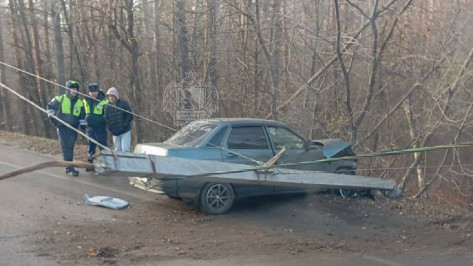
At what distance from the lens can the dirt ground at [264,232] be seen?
7218mm

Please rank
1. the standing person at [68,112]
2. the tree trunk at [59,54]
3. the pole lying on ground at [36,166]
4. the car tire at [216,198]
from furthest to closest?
the tree trunk at [59,54] < the standing person at [68,112] < the car tire at [216,198] < the pole lying on ground at [36,166]

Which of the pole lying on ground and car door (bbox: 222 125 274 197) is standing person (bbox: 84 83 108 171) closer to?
car door (bbox: 222 125 274 197)

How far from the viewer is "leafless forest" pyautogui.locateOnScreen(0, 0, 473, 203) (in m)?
14.7

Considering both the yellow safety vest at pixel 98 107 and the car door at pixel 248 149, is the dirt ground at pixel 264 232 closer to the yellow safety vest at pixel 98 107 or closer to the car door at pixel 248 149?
the car door at pixel 248 149

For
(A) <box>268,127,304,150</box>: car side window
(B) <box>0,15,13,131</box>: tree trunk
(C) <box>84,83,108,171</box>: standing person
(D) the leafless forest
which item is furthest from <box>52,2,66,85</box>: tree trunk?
(A) <box>268,127,304,150</box>: car side window

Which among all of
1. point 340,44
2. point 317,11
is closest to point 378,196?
point 340,44

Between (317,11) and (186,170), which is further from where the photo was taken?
(317,11)

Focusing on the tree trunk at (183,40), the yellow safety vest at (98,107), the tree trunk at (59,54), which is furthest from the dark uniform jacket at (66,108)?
the tree trunk at (59,54)

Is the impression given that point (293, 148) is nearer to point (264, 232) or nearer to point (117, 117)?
point (264, 232)

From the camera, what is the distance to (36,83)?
27.2 metres

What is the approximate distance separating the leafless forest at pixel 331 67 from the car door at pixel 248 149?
4599 millimetres

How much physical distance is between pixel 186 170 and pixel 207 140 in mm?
1903

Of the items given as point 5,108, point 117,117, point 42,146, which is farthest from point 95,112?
point 5,108

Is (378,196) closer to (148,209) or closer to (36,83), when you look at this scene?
(148,209)
